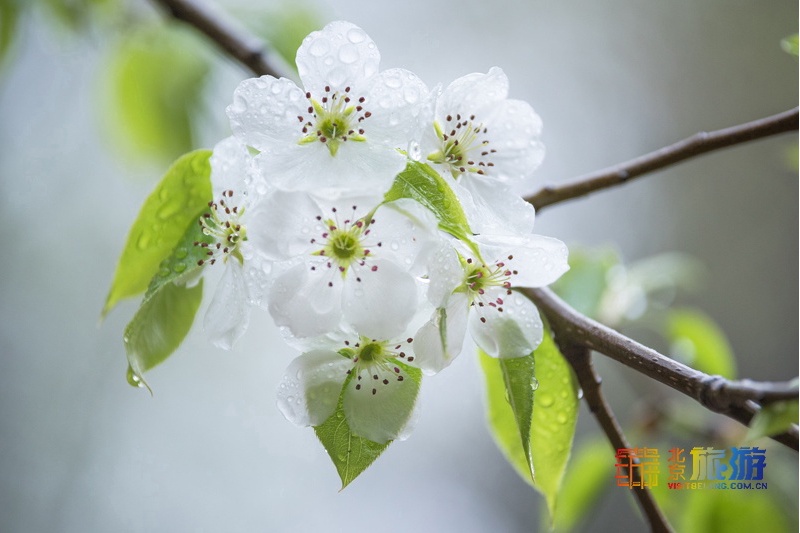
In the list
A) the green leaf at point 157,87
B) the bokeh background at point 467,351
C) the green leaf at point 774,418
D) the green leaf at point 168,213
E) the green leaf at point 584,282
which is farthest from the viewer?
the bokeh background at point 467,351

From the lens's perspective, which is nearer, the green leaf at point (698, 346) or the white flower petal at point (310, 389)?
the white flower petal at point (310, 389)

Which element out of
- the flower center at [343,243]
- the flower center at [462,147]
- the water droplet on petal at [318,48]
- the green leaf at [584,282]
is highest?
the green leaf at [584,282]

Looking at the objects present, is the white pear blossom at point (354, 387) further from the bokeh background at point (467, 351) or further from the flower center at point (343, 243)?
the bokeh background at point (467, 351)

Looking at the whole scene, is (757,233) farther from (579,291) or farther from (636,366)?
(636,366)

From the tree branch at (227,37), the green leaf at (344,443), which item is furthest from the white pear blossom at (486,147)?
the tree branch at (227,37)

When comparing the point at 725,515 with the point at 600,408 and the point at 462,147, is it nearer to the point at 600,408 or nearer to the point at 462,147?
the point at 600,408

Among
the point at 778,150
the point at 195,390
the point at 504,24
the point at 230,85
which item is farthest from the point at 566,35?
the point at 195,390

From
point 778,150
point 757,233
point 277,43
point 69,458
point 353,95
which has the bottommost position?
point 69,458
